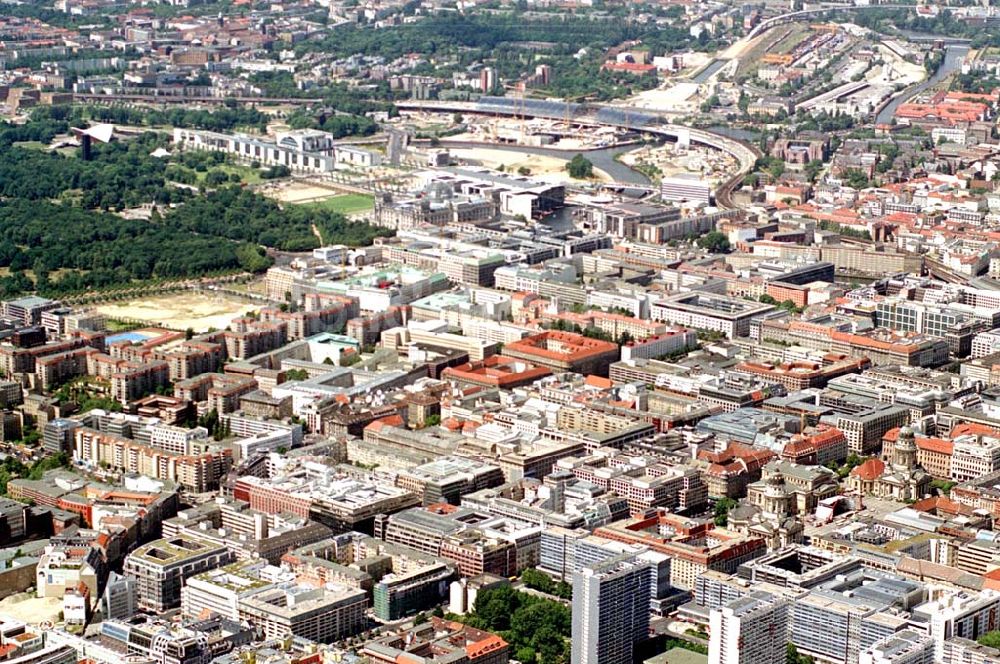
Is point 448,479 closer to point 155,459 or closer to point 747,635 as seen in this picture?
point 155,459

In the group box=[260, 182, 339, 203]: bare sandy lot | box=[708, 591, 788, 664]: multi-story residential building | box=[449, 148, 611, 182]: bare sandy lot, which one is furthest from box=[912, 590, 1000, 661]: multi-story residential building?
box=[449, 148, 611, 182]: bare sandy lot

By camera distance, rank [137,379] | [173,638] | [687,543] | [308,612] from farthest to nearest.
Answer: [137,379] → [687,543] → [308,612] → [173,638]

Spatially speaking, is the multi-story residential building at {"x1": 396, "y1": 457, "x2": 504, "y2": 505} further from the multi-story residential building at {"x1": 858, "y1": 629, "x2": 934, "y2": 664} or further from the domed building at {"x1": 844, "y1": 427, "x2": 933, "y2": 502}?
the multi-story residential building at {"x1": 858, "y1": 629, "x2": 934, "y2": 664}

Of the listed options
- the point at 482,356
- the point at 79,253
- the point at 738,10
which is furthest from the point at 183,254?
the point at 738,10

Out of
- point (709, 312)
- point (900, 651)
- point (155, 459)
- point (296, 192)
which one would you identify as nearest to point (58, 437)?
point (155, 459)

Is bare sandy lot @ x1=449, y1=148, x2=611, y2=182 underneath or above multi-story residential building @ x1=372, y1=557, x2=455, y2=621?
above

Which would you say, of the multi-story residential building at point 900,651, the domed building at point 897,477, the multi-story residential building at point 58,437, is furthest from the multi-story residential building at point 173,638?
the domed building at point 897,477
